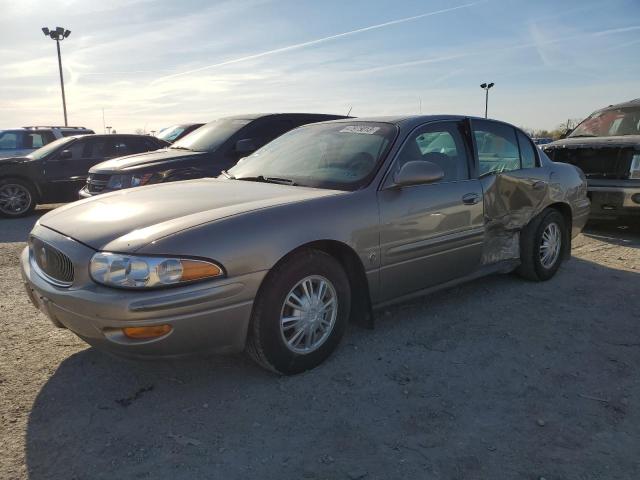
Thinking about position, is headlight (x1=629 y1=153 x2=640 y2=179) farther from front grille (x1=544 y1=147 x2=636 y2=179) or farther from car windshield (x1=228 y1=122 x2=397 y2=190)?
car windshield (x1=228 y1=122 x2=397 y2=190)

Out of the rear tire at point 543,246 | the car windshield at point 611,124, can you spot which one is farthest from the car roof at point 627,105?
the rear tire at point 543,246

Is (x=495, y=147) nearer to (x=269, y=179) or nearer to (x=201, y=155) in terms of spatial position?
(x=269, y=179)

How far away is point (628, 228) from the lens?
26.6 ft

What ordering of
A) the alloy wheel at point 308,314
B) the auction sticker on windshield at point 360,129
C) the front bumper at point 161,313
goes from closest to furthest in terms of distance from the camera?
the front bumper at point 161,313
the alloy wheel at point 308,314
the auction sticker on windshield at point 360,129

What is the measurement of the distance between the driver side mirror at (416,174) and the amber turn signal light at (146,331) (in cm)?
173

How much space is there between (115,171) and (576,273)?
580 centimetres

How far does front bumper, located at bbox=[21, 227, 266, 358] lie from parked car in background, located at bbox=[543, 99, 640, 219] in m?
5.86

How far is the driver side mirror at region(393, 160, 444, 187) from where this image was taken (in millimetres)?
3451

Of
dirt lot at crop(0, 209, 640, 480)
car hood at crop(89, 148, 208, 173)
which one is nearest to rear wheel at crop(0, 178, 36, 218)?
car hood at crop(89, 148, 208, 173)

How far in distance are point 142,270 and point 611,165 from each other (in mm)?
6679

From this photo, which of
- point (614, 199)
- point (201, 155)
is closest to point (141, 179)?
point (201, 155)

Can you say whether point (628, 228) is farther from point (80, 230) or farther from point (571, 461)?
point (80, 230)

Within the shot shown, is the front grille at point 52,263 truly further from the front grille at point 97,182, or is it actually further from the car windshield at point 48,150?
the car windshield at point 48,150

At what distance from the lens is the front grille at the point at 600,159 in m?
7.00
